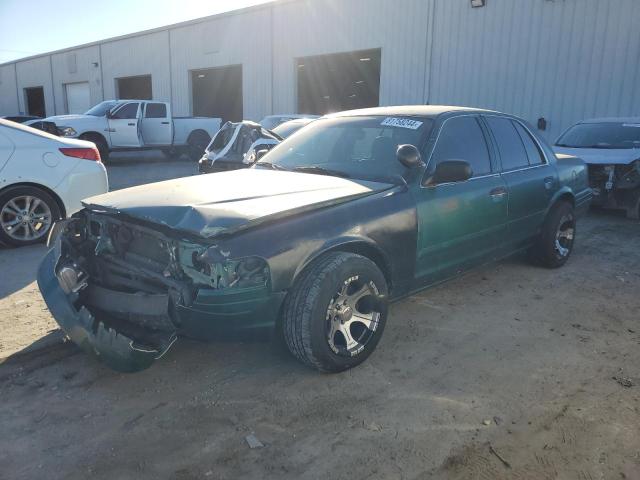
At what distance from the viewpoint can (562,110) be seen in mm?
12914

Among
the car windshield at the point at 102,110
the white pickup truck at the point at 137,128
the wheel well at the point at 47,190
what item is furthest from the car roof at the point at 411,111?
the car windshield at the point at 102,110

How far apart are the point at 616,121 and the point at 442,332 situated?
286 inches

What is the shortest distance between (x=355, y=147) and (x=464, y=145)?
0.89m

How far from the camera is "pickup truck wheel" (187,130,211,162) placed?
691 inches

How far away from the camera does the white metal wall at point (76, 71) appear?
1161 inches

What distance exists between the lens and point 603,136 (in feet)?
28.7

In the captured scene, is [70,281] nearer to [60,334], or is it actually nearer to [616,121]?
[60,334]

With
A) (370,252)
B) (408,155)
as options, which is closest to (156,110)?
(408,155)

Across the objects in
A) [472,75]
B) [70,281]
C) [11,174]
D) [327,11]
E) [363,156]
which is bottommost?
[70,281]

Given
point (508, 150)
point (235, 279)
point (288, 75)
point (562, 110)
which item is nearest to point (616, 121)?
point (562, 110)

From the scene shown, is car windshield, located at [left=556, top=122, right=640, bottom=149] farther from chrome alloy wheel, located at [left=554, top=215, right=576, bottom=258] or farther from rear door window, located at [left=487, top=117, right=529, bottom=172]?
rear door window, located at [left=487, top=117, right=529, bottom=172]

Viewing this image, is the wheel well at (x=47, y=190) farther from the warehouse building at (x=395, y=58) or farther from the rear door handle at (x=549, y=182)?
the warehouse building at (x=395, y=58)

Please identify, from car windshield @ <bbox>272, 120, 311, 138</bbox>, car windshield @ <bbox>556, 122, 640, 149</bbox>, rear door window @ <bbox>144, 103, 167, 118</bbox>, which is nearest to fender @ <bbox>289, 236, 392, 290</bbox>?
car windshield @ <bbox>556, 122, 640, 149</bbox>

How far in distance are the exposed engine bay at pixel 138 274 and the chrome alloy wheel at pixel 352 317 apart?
0.54m
